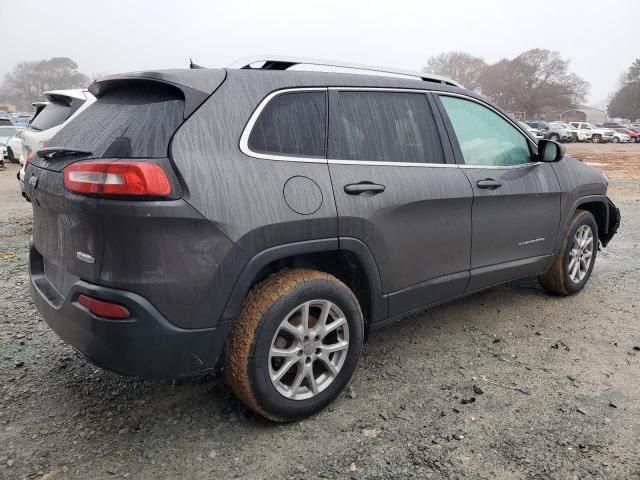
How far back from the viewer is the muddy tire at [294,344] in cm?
243

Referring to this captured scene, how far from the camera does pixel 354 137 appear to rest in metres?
2.86

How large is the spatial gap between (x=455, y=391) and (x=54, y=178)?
235cm

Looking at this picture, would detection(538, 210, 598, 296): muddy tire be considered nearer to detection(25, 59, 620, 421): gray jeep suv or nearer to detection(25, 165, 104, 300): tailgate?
detection(25, 59, 620, 421): gray jeep suv

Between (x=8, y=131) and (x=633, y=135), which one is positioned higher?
(x=633, y=135)

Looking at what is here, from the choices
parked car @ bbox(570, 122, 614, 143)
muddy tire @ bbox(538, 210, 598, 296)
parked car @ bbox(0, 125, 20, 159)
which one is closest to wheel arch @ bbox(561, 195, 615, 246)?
muddy tire @ bbox(538, 210, 598, 296)

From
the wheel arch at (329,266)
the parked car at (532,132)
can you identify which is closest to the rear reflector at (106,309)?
the wheel arch at (329,266)

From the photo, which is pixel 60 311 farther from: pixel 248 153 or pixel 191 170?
pixel 248 153

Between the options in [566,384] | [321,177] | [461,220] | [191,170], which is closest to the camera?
[191,170]

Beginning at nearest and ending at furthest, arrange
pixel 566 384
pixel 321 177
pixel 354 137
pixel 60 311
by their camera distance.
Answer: pixel 60 311 < pixel 321 177 < pixel 354 137 < pixel 566 384

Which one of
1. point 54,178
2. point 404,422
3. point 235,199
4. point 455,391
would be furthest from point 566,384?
point 54,178

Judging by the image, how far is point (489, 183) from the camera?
11.5ft

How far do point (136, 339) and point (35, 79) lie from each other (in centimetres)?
10807

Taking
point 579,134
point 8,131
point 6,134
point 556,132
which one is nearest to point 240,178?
point 6,134

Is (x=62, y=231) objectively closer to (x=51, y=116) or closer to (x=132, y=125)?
(x=132, y=125)
